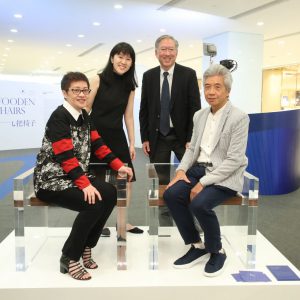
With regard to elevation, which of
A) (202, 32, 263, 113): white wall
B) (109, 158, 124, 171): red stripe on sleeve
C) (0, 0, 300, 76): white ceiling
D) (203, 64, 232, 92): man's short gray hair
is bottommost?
(109, 158, 124, 171): red stripe on sleeve

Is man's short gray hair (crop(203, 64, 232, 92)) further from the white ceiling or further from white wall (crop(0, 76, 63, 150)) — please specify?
white wall (crop(0, 76, 63, 150))

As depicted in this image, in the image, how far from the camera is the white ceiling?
663cm

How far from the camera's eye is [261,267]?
94.3 inches

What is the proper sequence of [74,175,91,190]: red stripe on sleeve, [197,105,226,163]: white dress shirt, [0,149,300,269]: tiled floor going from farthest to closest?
[0,149,300,269]: tiled floor < [197,105,226,163]: white dress shirt < [74,175,91,190]: red stripe on sleeve

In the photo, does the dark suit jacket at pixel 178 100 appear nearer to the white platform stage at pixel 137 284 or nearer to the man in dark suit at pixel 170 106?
the man in dark suit at pixel 170 106

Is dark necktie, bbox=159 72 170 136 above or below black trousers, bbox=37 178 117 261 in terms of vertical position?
above

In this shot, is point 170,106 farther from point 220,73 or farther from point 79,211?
point 79,211

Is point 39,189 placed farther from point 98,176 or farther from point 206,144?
point 206,144

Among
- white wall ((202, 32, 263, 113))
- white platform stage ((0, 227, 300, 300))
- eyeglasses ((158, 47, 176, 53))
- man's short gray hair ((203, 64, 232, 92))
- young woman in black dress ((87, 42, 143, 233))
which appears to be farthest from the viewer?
white wall ((202, 32, 263, 113))

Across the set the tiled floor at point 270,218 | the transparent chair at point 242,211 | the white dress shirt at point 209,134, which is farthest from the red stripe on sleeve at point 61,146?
the tiled floor at point 270,218

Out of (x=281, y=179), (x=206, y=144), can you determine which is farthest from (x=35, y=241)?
(x=281, y=179)

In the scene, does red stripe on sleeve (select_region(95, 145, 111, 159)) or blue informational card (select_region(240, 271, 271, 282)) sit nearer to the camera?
blue informational card (select_region(240, 271, 271, 282))

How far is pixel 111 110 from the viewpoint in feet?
9.07

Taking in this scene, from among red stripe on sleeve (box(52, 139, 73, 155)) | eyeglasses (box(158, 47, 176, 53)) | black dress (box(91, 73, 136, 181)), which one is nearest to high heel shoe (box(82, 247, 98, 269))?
red stripe on sleeve (box(52, 139, 73, 155))
